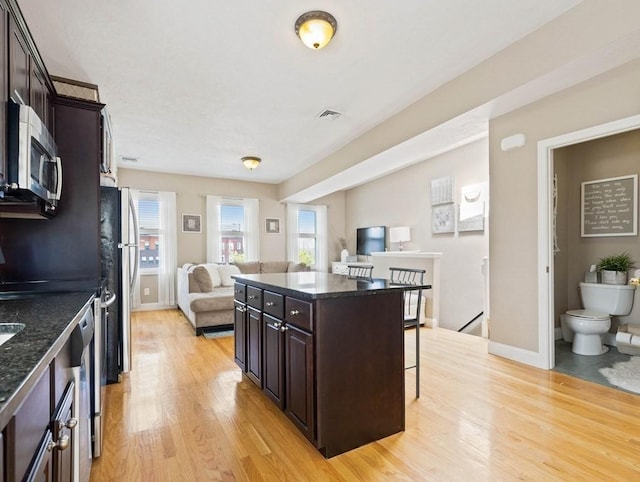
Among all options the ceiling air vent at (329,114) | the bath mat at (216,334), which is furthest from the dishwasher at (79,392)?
the ceiling air vent at (329,114)

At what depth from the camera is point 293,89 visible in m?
3.23

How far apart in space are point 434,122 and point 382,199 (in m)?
3.89

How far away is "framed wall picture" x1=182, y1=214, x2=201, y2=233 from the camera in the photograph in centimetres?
661

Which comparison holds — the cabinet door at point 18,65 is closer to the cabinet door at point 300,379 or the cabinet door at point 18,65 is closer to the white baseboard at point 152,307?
the cabinet door at point 300,379

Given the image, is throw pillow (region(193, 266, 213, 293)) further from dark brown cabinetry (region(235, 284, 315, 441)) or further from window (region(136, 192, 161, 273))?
dark brown cabinetry (region(235, 284, 315, 441))

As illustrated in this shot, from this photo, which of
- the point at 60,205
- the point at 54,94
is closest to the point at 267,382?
the point at 60,205

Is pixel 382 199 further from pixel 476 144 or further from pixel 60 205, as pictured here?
pixel 60 205

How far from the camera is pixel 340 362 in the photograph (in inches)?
73.1

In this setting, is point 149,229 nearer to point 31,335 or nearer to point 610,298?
point 31,335

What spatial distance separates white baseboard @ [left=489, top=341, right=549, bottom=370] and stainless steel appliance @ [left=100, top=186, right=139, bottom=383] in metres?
3.48

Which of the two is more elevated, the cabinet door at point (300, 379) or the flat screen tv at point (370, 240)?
the flat screen tv at point (370, 240)

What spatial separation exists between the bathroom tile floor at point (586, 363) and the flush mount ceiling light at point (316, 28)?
10.8 ft

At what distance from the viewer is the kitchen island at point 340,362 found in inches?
71.1

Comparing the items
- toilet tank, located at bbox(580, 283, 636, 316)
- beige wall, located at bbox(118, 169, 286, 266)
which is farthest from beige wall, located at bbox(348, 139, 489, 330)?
beige wall, located at bbox(118, 169, 286, 266)
